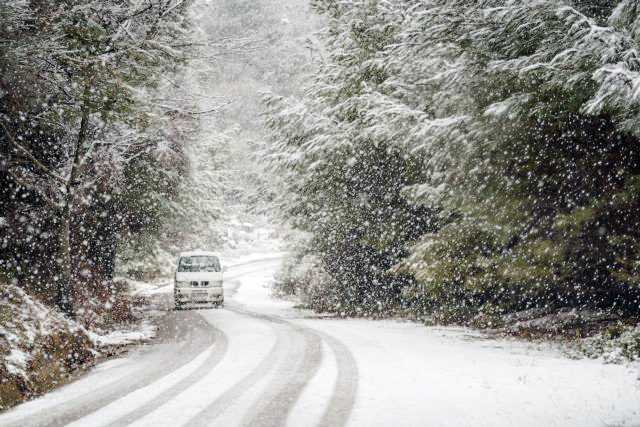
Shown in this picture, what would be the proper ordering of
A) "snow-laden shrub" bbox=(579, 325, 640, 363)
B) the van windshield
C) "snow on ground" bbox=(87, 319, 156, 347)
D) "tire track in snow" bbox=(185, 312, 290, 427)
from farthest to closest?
the van windshield → "snow on ground" bbox=(87, 319, 156, 347) → "snow-laden shrub" bbox=(579, 325, 640, 363) → "tire track in snow" bbox=(185, 312, 290, 427)

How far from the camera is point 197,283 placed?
67.1 feet

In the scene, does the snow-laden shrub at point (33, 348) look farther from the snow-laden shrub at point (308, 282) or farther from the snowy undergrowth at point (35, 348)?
the snow-laden shrub at point (308, 282)

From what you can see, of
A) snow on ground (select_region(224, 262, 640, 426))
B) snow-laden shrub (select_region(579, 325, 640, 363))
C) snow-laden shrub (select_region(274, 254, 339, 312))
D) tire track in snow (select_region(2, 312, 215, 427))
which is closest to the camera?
snow on ground (select_region(224, 262, 640, 426))

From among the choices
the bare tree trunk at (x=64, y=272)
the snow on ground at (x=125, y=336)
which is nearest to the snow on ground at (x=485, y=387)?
the snow on ground at (x=125, y=336)

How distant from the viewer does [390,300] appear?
19062 millimetres

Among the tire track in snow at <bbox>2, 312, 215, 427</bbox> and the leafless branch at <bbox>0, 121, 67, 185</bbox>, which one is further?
the leafless branch at <bbox>0, 121, 67, 185</bbox>

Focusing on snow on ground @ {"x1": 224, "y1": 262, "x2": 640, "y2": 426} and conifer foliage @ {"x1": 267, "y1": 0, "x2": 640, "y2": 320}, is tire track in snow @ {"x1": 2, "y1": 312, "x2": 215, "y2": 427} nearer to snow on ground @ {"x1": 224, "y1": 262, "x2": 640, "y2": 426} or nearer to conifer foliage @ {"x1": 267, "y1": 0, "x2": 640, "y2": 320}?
snow on ground @ {"x1": 224, "y1": 262, "x2": 640, "y2": 426}

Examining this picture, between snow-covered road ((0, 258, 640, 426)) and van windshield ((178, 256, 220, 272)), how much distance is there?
9.32 meters

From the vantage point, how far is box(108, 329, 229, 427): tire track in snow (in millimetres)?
5770

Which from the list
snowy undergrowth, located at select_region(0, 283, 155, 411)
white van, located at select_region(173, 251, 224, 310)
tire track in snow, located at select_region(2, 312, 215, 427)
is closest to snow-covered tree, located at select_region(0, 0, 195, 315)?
snowy undergrowth, located at select_region(0, 283, 155, 411)

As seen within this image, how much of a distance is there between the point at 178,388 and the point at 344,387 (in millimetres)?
2184

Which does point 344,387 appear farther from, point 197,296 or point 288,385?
point 197,296

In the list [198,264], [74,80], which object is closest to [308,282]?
[198,264]

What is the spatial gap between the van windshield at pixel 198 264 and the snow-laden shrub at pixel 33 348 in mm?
10124
